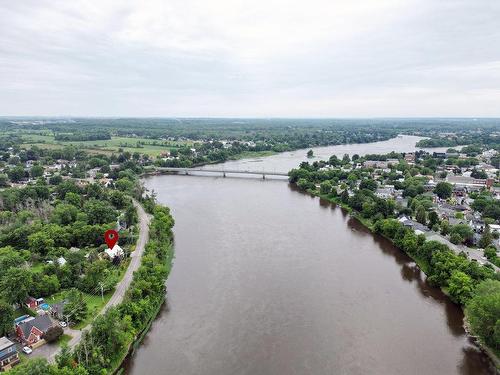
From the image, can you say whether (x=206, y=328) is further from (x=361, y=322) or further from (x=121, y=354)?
(x=361, y=322)

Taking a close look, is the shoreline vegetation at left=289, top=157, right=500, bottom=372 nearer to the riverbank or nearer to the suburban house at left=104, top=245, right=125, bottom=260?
the riverbank

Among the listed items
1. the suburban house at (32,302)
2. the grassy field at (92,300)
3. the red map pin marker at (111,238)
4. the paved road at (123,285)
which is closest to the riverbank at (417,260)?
the paved road at (123,285)

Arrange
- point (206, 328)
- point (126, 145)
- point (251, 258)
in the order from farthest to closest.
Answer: point (126, 145)
point (251, 258)
point (206, 328)

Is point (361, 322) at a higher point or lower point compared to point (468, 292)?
lower

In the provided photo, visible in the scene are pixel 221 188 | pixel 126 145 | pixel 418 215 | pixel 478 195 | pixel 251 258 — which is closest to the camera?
pixel 251 258

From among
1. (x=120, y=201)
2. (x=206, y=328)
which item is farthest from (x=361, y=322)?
(x=120, y=201)

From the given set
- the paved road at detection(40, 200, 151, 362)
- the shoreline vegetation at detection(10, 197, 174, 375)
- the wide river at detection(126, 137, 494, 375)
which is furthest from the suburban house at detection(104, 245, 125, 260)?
the wide river at detection(126, 137, 494, 375)

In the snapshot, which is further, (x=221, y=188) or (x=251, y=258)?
(x=221, y=188)
